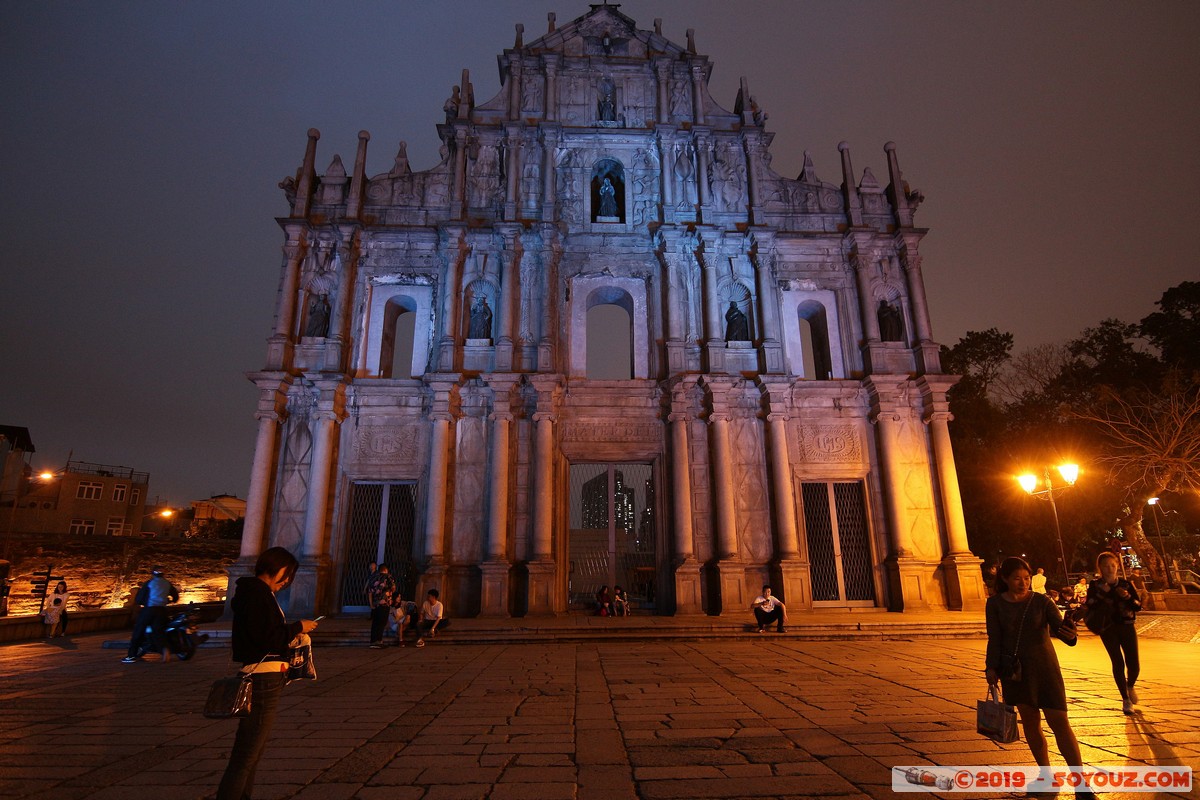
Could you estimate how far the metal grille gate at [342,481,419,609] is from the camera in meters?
15.5

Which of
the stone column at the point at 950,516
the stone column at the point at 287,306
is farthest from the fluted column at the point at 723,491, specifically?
the stone column at the point at 287,306

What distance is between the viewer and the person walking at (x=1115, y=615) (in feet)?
19.2

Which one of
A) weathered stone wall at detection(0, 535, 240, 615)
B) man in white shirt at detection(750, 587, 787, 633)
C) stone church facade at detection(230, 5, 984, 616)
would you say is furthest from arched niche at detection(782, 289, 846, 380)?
weathered stone wall at detection(0, 535, 240, 615)

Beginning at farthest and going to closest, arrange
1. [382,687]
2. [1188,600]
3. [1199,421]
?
[1199,421]
[1188,600]
[382,687]

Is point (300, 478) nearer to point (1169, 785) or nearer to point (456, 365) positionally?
point (456, 365)

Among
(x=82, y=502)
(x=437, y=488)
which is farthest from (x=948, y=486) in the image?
(x=82, y=502)

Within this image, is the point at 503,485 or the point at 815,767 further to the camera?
the point at 503,485

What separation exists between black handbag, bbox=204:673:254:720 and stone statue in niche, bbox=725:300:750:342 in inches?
599

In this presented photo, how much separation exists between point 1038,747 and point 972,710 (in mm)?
2179

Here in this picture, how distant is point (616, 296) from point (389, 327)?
22.3 ft

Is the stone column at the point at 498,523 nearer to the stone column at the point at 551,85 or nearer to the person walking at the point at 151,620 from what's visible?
the person walking at the point at 151,620

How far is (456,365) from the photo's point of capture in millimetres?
16234

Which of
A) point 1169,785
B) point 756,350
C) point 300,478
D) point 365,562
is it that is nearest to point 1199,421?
point 756,350

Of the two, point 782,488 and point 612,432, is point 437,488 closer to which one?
point 612,432
